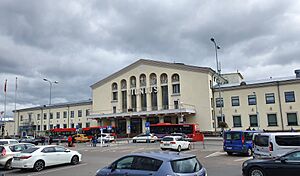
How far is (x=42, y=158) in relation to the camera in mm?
15641

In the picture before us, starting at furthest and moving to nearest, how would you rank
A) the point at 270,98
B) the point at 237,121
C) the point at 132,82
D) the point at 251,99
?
1. the point at 132,82
2. the point at 237,121
3. the point at 251,99
4. the point at 270,98

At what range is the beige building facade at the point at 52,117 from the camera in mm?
69875

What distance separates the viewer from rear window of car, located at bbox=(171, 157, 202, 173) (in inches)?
297

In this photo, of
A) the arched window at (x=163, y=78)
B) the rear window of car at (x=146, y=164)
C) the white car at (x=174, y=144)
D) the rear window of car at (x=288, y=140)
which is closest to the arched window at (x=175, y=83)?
the arched window at (x=163, y=78)

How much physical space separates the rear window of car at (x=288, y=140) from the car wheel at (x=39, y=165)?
1288cm

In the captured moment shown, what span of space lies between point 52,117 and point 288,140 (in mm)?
70446

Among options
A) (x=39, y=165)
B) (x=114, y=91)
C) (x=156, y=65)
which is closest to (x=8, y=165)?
(x=39, y=165)

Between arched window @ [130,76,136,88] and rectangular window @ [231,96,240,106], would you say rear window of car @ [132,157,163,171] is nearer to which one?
rectangular window @ [231,96,240,106]

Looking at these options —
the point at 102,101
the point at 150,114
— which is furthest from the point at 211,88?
the point at 102,101

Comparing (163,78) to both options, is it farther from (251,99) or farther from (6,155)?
(6,155)

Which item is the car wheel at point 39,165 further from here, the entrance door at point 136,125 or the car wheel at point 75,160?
the entrance door at point 136,125

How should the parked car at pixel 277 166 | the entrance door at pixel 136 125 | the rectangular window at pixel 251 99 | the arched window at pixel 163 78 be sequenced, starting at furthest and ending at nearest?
the entrance door at pixel 136 125, the arched window at pixel 163 78, the rectangular window at pixel 251 99, the parked car at pixel 277 166

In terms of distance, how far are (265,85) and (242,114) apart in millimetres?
6438

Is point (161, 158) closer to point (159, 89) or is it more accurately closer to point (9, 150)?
point (9, 150)
